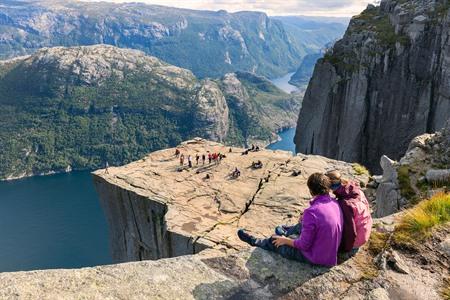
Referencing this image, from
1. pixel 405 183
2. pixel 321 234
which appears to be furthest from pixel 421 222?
pixel 405 183

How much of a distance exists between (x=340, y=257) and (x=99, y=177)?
3272 centimetres

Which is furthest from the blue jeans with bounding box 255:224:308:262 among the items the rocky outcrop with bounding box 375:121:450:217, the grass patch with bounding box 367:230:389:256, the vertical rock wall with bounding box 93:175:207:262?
the vertical rock wall with bounding box 93:175:207:262

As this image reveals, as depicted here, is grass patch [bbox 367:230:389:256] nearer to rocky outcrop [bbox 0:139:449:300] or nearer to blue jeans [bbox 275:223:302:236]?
rocky outcrop [bbox 0:139:449:300]

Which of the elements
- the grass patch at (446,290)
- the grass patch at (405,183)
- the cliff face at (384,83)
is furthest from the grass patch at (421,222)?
the cliff face at (384,83)

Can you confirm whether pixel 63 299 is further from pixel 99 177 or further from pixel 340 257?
pixel 99 177

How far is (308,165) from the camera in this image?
3753 centimetres

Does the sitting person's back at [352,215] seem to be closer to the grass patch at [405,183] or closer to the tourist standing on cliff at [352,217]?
the tourist standing on cliff at [352,217]

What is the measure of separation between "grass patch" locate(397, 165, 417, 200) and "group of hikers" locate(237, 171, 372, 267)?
370 inches

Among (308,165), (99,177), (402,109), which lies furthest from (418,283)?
(402,109)

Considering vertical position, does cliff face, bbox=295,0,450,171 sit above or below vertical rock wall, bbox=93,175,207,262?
above

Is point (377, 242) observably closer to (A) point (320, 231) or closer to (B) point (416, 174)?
(A) point (320, 231)

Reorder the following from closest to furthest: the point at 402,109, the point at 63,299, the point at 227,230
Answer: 1. the point at 63,299
2. the point at 227,230
3. the point at 402,109

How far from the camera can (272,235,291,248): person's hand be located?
31.6 feet

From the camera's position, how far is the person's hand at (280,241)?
9641mm
